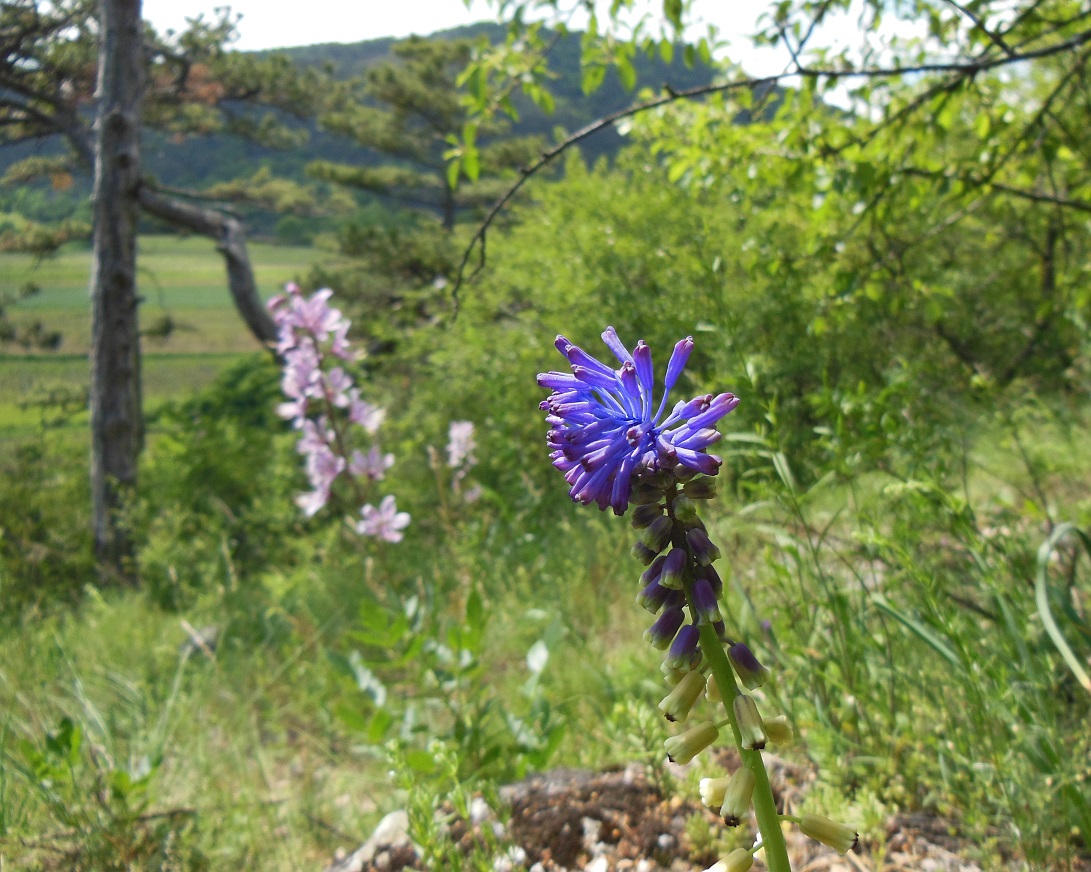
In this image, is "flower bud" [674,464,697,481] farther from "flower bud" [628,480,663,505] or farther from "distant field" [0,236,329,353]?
"distant field" [0,236,329,353]

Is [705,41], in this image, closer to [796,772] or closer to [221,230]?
[796,772]

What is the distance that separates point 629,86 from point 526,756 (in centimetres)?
254

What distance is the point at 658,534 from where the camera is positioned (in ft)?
2.98

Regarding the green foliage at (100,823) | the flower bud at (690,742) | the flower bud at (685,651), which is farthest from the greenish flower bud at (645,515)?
the green foliage at (100,823)

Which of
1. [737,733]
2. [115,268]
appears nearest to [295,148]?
[115,268]

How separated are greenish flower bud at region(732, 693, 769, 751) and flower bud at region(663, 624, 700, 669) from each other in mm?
68

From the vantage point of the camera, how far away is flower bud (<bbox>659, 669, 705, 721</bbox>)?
36.9 inches

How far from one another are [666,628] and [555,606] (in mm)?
2778

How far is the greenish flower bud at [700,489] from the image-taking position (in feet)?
2.97

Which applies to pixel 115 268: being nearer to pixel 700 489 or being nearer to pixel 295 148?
pixel 700 489

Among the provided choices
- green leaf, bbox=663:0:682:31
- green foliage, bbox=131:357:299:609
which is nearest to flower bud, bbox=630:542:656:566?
green leaf, bbox=663:0:682:31

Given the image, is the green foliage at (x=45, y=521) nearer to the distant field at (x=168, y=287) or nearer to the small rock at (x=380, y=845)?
the distant field at (x=168, y=287)

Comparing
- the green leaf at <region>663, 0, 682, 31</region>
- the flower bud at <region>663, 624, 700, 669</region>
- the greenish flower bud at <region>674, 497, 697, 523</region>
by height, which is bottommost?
the flower bud at <region>663, 624, 700, 669</region>

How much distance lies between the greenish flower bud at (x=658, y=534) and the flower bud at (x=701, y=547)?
1.0 inches
